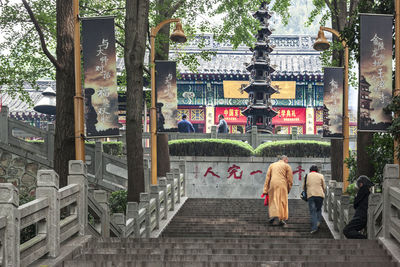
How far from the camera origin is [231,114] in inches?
1416

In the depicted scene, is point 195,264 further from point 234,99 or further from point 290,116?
point 290,116

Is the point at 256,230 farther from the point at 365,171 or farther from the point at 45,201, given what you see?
the point at 45,201

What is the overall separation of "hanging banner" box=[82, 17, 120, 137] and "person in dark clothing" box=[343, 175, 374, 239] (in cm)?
489

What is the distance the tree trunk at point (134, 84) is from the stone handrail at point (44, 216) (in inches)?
194

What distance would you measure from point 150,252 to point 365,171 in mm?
5620

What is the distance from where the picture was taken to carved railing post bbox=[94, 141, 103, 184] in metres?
18.0

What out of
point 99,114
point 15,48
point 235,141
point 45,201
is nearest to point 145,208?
point 99,114

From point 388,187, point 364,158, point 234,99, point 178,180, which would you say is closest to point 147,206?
point 364,158

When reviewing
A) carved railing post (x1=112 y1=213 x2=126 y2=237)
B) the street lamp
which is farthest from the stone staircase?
the street lamp

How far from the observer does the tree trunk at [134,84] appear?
42.4 ft

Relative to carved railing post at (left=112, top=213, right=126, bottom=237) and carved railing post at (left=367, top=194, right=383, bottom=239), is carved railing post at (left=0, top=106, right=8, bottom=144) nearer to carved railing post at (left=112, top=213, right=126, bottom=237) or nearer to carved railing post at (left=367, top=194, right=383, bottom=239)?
carved railing post at (left=112, top=213, right=126, bottom=237)

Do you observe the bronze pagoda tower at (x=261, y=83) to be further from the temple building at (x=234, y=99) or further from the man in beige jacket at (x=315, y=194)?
the man in beige jacket at (x=315, y=194)

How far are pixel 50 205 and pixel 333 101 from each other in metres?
10.8

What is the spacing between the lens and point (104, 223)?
8.91 m
